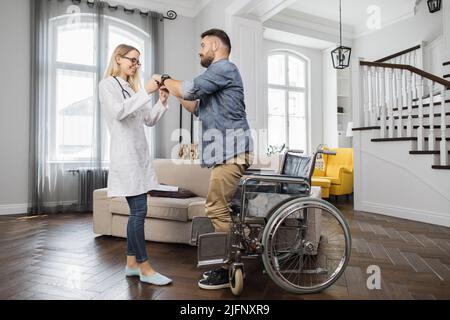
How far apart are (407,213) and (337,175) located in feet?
4.68

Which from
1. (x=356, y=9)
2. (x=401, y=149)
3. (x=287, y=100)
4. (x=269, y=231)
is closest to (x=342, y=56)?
(x=401, y=149)

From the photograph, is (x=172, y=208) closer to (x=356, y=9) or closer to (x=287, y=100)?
(x=287, y=100)

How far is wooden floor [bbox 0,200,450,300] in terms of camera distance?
1.70 m

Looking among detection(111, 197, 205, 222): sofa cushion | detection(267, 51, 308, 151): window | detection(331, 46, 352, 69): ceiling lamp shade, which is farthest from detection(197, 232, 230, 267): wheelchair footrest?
detection(267, 51, 308, 151): window

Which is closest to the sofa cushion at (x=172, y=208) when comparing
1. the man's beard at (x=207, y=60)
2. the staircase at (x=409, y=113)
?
the man's beard at (x=207, y=60)

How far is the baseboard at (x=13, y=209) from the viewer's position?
413 centimetres

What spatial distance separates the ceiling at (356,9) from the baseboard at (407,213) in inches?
143

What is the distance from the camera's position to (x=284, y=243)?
1.74 m

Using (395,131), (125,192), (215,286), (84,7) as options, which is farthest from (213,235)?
(84,7)

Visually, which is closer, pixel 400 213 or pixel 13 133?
pixel 400 213

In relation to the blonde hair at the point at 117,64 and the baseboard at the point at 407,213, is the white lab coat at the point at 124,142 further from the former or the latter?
the baseboard at the point at 407,213

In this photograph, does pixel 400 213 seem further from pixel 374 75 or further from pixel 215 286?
pixel 215 286

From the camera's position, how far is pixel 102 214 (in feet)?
9.67
